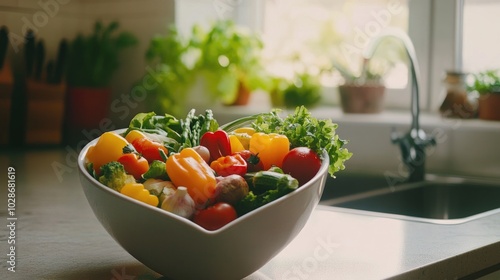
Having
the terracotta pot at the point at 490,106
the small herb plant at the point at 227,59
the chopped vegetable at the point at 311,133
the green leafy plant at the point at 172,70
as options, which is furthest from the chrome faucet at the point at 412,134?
the chopped vegetable at the point at 311,133

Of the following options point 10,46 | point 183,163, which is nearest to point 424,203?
point 183,163

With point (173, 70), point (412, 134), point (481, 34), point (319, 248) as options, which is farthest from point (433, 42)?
point (319, 248)

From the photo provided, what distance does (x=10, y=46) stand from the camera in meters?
2.32

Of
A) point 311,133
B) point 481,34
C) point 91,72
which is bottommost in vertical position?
point 311,133

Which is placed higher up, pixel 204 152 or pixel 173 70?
pixel 173 70

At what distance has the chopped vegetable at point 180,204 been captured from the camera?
2.66ft

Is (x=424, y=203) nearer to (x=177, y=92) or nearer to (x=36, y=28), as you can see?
(x=177, y=92)

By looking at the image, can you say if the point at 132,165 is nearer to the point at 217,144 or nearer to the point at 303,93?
the point at 217,144

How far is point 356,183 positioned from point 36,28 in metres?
1.18

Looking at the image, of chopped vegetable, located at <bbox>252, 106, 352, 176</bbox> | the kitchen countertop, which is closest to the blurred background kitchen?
the kitchen countertop

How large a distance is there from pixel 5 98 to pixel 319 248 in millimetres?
1456

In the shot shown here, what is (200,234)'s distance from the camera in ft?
2.56

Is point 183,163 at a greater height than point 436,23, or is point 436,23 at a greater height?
point 436,23

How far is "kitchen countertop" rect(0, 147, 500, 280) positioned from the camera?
94 centimetres
